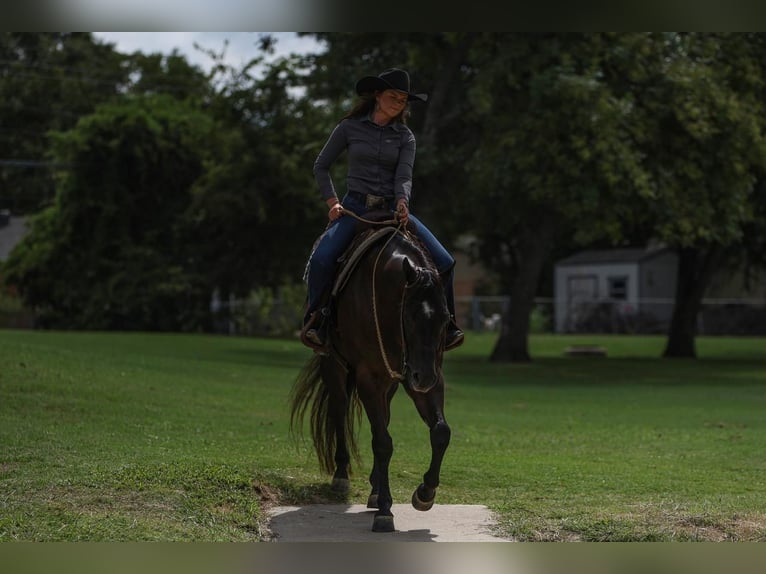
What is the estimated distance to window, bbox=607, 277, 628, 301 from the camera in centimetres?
6234

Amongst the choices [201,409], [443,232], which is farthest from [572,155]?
[201,409]

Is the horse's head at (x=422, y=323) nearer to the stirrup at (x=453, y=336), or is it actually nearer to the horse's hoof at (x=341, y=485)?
the stirrup at (x=453, y=336)

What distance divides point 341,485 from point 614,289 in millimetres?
53693

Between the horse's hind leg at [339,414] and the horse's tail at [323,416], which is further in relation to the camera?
the horse's tail at [323,416]

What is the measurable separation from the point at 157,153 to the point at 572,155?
23.2m

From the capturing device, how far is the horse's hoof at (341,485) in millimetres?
10695

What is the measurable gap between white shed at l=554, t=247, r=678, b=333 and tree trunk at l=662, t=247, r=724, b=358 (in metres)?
17.8

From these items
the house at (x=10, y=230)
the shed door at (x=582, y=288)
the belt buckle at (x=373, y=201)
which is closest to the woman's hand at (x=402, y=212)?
the belt buckle at (x=373, y=201)

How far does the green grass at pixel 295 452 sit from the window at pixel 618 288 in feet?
113

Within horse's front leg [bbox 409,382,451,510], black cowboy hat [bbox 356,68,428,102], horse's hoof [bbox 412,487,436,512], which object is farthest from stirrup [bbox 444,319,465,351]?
black cowboy hat [bbox 356,68,428,102]

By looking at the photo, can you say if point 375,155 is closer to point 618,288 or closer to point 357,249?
point 357,249

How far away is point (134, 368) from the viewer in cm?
2211

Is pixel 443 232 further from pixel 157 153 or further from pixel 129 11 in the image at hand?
pixel 129 11

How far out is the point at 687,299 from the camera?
130 feet
